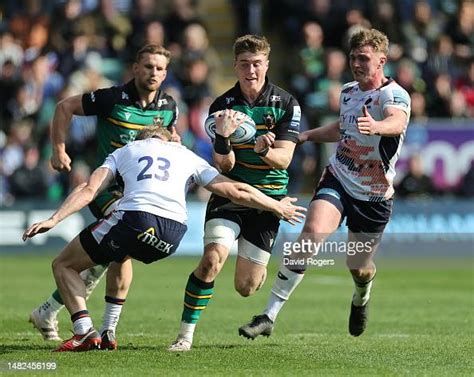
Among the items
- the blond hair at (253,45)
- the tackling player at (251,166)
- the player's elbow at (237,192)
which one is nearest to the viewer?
the player's elbow at (237,192)

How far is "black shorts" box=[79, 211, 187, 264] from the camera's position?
31.0ft

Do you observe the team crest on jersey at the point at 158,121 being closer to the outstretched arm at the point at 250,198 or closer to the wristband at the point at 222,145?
the wristband at the point at 222,145

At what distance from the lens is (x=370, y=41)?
10672 millimetres

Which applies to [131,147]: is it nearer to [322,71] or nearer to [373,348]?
[373,348]

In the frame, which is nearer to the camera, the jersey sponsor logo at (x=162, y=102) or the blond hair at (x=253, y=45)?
the blond hair at (x=253, y=45)

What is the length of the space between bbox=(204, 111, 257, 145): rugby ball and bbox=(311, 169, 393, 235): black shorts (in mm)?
1151

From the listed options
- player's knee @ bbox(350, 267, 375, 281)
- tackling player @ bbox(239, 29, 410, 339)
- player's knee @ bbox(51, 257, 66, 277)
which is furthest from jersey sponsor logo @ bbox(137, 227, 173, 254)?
player's knee @ bbox(350, 267, 375, 281)

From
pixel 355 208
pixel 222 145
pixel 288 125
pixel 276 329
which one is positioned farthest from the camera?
pixel 276 329

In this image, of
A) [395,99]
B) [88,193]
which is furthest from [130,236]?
[395,99]

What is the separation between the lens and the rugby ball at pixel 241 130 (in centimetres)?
1012

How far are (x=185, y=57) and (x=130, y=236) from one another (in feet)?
49.9

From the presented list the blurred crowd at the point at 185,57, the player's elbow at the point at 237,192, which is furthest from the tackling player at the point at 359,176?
the blurred crowd at the point at 185,57

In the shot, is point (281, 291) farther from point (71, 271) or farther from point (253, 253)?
point (71, 271)

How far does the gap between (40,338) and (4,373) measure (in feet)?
8.20
